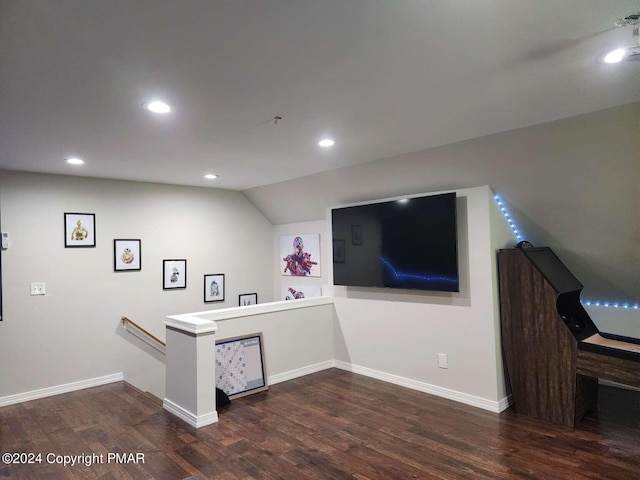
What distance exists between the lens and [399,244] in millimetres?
4102

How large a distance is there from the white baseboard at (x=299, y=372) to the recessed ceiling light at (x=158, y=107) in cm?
292

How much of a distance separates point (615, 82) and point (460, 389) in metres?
2.78

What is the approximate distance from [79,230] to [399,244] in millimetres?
3665

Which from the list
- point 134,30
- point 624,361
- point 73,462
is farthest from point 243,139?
point 624,361

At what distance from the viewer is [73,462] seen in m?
2.81

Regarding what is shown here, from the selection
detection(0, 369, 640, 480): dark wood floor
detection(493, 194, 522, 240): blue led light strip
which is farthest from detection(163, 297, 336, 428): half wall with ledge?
detection(493, 194, 522, 240): blue led light strip

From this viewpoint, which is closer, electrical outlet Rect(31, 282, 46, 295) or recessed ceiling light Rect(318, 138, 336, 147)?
recessed ceiling light Rect(318, 138, 336, 147)

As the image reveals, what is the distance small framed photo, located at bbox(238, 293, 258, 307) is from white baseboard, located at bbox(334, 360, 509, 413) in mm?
1844

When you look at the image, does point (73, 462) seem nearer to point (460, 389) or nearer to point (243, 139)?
point (243, 139)

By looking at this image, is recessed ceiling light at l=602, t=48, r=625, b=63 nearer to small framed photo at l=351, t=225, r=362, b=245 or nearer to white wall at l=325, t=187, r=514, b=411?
white wall at l=325, t=187, r=514, b=411

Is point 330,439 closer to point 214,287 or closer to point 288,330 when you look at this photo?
point 288,330

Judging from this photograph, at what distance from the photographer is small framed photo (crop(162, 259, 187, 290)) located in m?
5.25

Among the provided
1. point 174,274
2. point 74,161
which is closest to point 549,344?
point 174,274

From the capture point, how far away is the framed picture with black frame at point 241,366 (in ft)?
12.7
